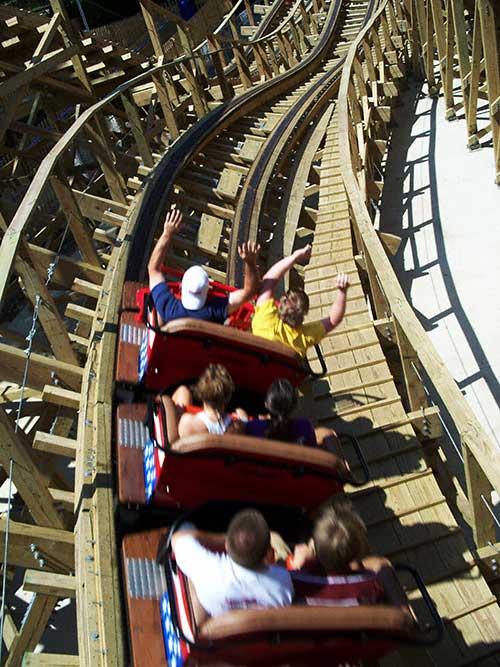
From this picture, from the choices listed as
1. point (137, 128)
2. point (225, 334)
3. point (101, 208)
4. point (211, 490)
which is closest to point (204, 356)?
point (225, 334)

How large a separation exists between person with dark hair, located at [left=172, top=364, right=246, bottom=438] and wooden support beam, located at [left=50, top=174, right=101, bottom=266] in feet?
11.2

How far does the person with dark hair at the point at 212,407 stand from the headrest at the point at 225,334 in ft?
1.34

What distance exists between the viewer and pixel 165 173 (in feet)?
25.7

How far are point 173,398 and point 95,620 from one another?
1.21 meters

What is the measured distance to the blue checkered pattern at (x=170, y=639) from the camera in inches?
93.5

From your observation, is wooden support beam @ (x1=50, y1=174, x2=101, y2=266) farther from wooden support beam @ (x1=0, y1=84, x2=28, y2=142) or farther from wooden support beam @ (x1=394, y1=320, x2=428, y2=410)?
wooden support beam @ (x1=394, y1=320, x2=428, y2=410)

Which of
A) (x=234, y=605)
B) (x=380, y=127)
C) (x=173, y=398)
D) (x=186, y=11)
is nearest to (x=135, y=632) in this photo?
(x=234, y=605)

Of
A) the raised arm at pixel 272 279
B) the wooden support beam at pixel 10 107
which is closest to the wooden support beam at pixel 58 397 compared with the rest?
the raised arm at pixel 272 279

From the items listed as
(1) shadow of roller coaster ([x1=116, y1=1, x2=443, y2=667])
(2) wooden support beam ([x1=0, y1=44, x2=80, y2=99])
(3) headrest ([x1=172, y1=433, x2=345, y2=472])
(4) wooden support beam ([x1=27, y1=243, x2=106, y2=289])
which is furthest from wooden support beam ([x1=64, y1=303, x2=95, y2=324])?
(3) headrest ([x1=172, y1=433, x2=345, y2=472])

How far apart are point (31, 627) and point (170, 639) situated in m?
1.98

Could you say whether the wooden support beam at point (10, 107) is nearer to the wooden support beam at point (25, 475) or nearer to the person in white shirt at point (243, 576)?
the wooden support beam at point (25, 475)

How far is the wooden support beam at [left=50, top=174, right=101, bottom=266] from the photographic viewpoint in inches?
229

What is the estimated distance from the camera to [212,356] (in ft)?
11.8

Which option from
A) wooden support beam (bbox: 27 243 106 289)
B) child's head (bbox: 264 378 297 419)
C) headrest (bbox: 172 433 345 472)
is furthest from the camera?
wooden support beam (bbox: 27 243 106 289)
